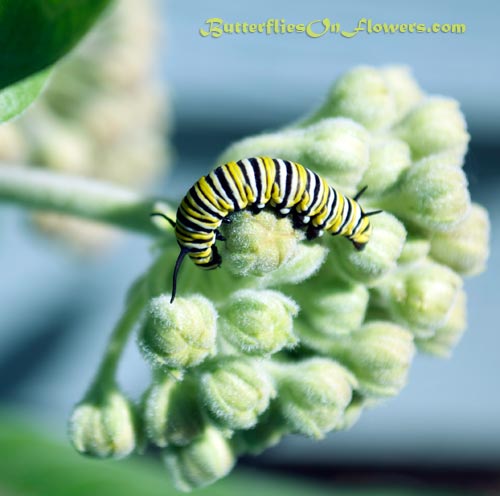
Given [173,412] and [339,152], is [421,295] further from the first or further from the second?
[173,412]

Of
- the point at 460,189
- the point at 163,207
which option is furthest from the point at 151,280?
the point at 460,189

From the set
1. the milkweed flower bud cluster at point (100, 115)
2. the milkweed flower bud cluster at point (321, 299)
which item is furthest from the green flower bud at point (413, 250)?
the milkweed flower bud cluster at point (100, 115)

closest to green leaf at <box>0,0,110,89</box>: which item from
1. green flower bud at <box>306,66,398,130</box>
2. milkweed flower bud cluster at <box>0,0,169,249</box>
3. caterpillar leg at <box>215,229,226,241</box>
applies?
caterpillar leg at <box>215,229,226,241</box>

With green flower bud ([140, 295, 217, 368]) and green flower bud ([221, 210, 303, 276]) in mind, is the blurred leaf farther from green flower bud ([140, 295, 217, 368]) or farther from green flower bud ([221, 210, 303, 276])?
green flower bud ([221, 210, 303, 276])

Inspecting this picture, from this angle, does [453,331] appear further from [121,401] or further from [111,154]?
[111,154]

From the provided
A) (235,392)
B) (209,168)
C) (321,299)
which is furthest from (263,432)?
(209,168)

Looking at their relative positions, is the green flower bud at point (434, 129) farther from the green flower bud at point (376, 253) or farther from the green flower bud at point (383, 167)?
the green flower bud at point (376, 253)
